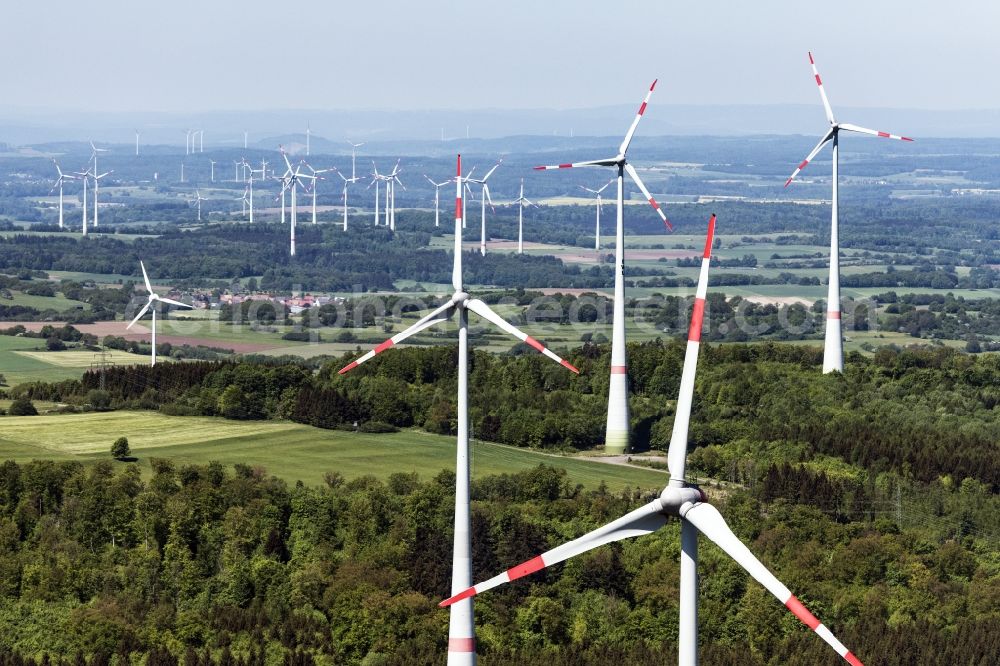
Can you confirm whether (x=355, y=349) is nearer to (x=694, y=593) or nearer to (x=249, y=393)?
(x=249, y=393)

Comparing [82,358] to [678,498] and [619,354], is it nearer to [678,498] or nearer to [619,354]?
[619,354]

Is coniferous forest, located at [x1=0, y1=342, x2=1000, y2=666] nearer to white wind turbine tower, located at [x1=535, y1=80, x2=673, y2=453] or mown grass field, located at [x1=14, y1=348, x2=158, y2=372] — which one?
white wind turbine tower, located at [x1=535, y1=80, x2=673, y2=453]

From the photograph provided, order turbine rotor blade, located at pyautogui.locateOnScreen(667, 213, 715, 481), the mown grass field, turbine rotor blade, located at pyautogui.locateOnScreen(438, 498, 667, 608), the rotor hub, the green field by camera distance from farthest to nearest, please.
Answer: the mown grass field
the green field
turbine rotor blade, located at pyautogui.locateOnScreen(438, 498, 667, 608)
turbine rotor blade, located at pyautogui.locateOnScreen(667, 213, 715, 481)
the rotor hub

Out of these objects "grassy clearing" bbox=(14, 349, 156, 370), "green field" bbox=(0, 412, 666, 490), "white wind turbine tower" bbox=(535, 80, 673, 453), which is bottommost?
"grassy clearing" bbox=(14, 349, 156, 370)

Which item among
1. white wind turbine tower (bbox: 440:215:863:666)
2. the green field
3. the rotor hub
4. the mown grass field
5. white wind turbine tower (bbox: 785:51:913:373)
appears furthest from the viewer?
the mown grass field

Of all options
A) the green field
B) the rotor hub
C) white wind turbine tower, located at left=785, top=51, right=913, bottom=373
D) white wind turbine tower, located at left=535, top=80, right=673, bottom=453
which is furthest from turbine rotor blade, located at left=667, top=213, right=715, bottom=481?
white wind turbine tower, located at left=785, top=51, right=913, bottom=373

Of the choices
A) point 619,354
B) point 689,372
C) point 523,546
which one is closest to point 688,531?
point 689,372

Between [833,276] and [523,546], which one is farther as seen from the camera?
[833,276]

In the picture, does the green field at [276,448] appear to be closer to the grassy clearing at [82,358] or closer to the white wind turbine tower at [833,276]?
the white wind turbine tower at [833,276]

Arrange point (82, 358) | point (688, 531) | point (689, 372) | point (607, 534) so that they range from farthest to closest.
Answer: point (82, 358), point (689, 372), point (607, 534), point (688, 531)

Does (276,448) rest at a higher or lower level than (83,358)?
higher
